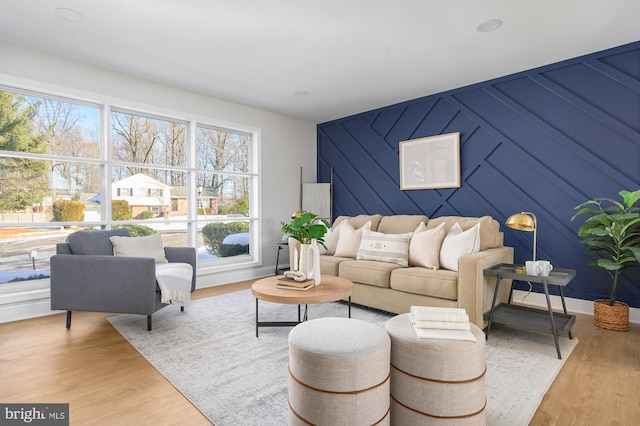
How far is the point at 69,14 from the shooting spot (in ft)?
8.82

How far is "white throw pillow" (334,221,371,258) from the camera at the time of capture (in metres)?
4.04

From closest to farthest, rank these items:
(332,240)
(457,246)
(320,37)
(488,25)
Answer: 1. (488,25)
2. (320,37)
3. (457,246)
4. (332,240)

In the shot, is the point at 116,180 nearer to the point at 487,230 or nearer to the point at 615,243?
the point at 487,230

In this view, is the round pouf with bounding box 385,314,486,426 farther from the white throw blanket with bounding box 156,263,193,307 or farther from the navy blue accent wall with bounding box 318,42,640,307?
the navy blue accent wall with bounding box 318,42,640,307

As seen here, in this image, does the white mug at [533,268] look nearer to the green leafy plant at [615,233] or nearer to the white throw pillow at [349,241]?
the green leafy plant at [615,233]

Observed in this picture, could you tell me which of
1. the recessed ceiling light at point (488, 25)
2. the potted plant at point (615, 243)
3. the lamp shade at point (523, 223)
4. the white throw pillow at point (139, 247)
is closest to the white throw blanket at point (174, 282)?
the white throw pillow at point (139, 247)

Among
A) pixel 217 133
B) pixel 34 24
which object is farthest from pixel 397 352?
pixel 217 133

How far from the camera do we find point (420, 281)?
308cm

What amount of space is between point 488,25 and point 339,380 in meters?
2.96

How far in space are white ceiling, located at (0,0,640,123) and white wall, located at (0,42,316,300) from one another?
17 centimetres

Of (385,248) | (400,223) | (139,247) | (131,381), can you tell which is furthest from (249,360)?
(400,223)

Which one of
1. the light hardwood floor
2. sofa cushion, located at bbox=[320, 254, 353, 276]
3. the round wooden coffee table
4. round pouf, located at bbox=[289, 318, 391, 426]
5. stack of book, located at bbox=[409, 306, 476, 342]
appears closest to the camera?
round pouf, located at bbox=[289, 318, 391, 426]

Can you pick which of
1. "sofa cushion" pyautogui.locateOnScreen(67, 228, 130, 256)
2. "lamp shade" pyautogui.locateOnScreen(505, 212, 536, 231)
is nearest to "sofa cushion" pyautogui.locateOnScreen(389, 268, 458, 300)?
"lamp shade" pyautogui.locateOnScreen(505, 212, 536, 231)

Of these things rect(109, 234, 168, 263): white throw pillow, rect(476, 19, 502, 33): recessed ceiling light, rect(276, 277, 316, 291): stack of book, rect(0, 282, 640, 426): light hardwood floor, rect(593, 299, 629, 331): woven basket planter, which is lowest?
rect(0, 282, 640, 426): light hardwood floor
